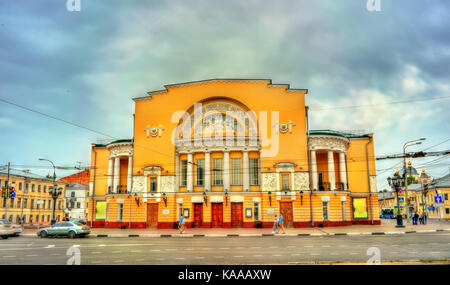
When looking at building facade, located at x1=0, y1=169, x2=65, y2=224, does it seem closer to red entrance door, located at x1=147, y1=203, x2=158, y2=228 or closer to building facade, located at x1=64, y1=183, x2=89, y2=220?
building facade, located at x1=64, y1=183, x2=89, y2=220

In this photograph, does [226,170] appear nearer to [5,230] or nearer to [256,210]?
[256,210]

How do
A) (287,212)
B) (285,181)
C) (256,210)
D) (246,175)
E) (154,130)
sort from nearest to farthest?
(287,212) → (285,181) → (256,210) → (246,175) → (154,130)

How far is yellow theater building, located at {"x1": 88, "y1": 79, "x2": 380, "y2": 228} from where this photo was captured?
3656 centimetres

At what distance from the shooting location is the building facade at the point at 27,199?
58.6m

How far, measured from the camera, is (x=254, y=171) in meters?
38.2

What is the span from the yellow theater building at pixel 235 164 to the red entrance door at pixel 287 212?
4.0 inches

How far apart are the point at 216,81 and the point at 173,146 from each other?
860cm

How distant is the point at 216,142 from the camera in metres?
37.8

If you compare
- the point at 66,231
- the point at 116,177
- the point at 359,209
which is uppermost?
the point at 116,177

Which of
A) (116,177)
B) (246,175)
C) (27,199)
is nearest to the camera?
(246,175)

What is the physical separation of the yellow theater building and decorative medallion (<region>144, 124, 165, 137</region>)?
4.5 inches

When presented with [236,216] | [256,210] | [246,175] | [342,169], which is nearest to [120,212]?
[236,216]

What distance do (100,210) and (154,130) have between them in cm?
1297
